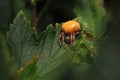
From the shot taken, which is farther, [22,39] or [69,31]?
[69,31]

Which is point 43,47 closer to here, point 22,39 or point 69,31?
point 22,39

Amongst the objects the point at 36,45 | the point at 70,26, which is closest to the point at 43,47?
the point at 36,45

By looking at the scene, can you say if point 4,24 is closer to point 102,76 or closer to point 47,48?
point 47,48

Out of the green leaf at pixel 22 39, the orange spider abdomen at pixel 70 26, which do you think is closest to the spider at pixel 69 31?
the orange spider abdomen at pixel 70 26

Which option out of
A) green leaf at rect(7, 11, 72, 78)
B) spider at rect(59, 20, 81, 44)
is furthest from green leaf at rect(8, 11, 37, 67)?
spider at rect(59, 20, 81, 44)

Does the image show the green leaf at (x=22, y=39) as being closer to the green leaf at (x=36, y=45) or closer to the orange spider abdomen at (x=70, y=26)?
the green leaf at (x=36, y=45)

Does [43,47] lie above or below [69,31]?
below

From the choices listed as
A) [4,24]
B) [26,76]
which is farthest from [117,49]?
[4,24]
